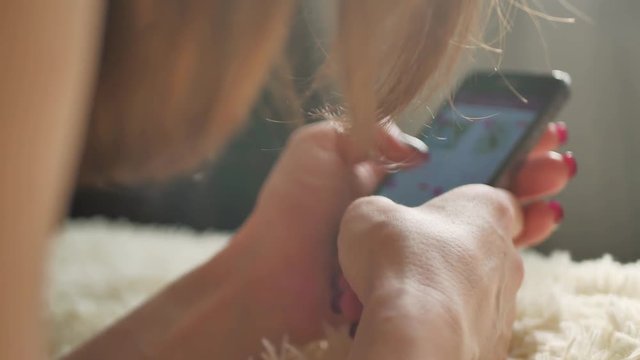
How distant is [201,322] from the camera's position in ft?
2.06

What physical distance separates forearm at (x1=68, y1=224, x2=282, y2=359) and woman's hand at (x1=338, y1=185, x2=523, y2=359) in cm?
12

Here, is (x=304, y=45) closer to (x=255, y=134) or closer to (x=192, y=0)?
(x=192, y=0)

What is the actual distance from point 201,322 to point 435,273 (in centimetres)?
22

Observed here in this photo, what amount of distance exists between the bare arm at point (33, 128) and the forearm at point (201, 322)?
0.32 m

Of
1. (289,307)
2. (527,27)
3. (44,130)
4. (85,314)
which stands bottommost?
(85,314)

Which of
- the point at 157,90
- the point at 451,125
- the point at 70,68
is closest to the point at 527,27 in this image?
the point at 451,125

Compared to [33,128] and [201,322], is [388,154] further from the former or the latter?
[33,128]

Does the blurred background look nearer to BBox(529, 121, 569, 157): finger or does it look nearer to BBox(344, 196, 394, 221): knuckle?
BBox(529, 121, 569, 157): finger

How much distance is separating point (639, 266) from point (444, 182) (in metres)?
0.15

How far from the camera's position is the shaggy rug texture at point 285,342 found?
1.73ft

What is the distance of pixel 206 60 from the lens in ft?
1.89

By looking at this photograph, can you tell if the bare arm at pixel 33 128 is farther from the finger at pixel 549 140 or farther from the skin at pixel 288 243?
the finger at pixel 549 140

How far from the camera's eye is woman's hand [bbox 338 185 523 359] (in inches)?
17.0

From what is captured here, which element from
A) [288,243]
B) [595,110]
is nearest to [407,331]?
[288,243]
